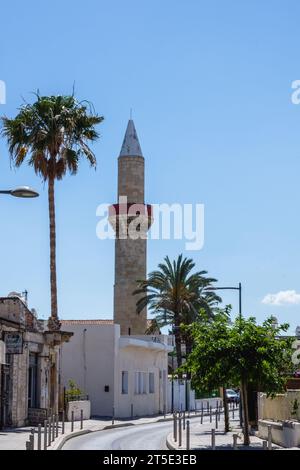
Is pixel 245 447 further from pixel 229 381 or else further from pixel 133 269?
pixel 133 269

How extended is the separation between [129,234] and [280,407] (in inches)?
1738

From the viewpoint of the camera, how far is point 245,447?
25.7 meters

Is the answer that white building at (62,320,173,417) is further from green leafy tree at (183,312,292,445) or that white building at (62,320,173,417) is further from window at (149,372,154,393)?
green leafy tree at (183,312,292,445)

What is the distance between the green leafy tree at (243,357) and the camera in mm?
25828

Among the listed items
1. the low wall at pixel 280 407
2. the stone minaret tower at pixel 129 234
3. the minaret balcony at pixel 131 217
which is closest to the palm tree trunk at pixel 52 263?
the low wall at pixel 280 407

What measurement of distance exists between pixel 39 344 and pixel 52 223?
616cm

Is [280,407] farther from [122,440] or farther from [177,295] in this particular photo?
[177,295]

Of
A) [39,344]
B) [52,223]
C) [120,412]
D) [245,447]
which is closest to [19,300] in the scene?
[39,344]

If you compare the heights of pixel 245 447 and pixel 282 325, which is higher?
pixel 282 325

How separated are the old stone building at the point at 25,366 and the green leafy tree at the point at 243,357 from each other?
356 inches

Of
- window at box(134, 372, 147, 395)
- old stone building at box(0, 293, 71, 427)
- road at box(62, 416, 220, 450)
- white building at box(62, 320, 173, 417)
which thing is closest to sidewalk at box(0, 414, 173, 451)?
road at box(62, 416, 220, 450)

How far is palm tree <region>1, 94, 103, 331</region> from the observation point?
40656mm

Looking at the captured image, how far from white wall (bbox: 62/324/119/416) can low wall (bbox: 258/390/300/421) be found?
713 inches

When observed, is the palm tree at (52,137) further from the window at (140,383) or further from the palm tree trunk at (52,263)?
the window at (140,383)
